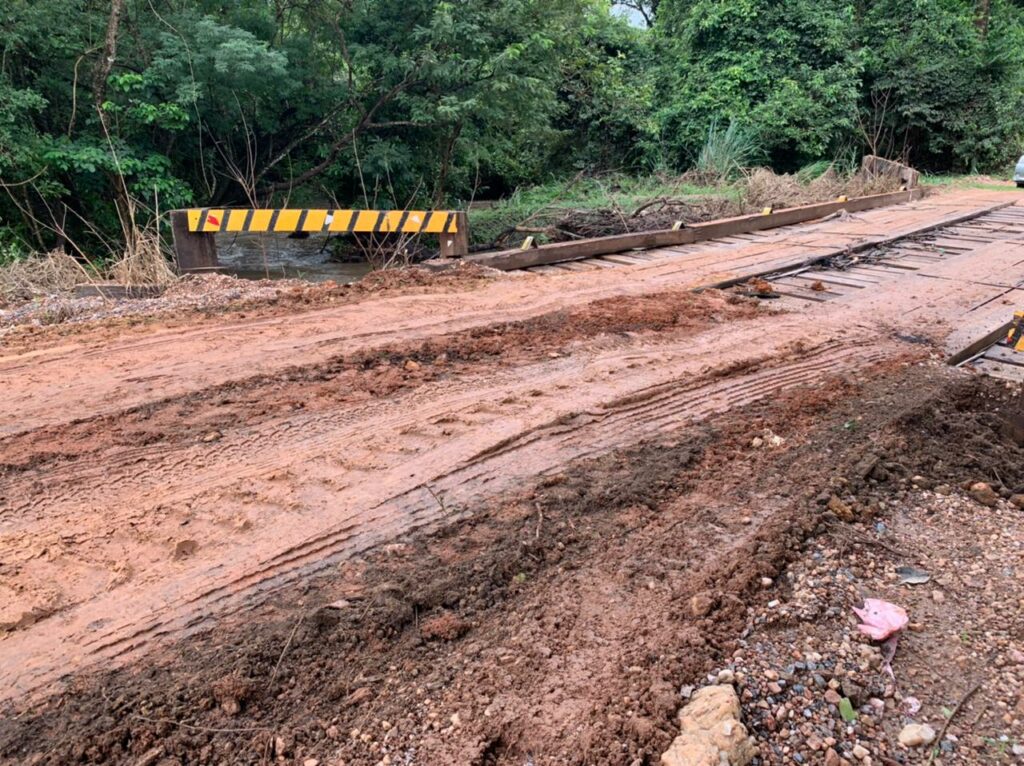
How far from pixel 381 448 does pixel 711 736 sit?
2177mm

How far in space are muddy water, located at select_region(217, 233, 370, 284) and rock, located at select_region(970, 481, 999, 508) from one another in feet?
27.4

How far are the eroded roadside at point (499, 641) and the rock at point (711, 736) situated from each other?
0.05 metres

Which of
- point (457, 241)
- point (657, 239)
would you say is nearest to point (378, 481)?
point (457, 241)

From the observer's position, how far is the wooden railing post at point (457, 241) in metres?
8.12

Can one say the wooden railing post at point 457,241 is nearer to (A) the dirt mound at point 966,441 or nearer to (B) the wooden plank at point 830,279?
(B) the wooden plank at point 830,279

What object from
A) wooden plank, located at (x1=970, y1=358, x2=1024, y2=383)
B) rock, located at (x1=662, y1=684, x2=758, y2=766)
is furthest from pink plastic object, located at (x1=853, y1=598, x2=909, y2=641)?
wooden plank, located at (x1=970, y1=358, x2=1024, y2=383)

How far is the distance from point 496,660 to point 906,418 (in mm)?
2923

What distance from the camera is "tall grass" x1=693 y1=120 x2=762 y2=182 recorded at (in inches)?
691

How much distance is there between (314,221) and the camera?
7.68 meters

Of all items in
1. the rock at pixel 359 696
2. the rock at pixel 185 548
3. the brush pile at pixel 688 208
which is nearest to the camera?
the rock at pixel 359 696

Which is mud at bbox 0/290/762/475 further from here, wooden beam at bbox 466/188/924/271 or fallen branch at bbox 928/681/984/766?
fallen branch at bbox 928/681/984/766

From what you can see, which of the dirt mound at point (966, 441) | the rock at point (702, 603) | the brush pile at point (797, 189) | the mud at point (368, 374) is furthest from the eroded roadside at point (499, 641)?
the brush pile at point (797, 189)

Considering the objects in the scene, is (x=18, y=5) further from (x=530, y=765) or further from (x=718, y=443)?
(x=530, y=765)

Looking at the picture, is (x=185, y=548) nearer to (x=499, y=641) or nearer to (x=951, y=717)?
(x=499, y=641)
